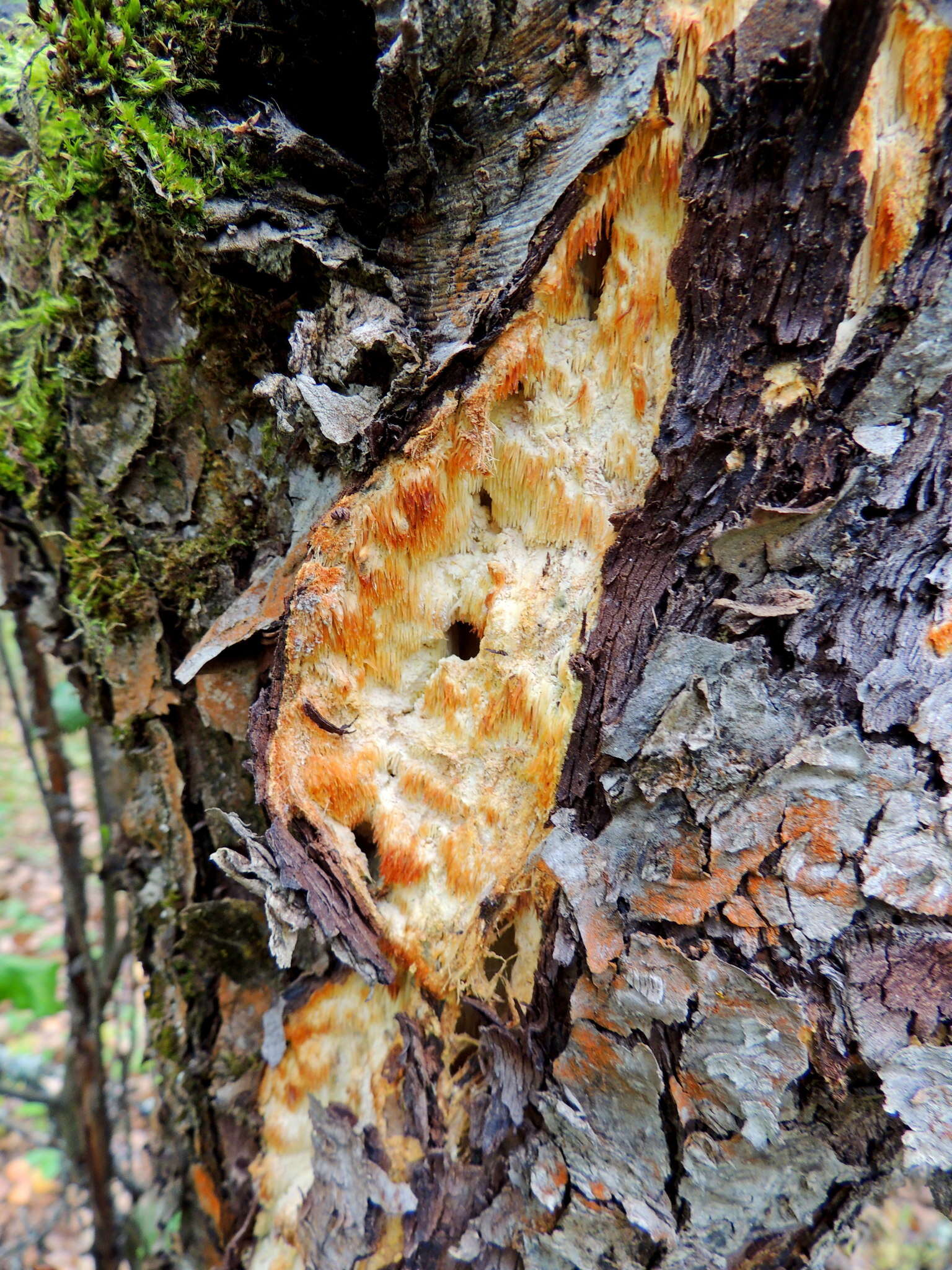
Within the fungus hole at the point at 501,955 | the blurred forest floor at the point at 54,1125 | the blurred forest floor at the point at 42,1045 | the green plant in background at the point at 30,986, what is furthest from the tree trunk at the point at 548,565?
the green plant in background at the point at 30,986

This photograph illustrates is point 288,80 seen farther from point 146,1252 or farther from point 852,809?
point 146,1252

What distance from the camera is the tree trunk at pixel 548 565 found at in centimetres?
80

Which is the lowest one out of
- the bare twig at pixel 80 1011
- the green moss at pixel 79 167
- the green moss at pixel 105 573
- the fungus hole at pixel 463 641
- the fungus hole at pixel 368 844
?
the bare twig at pixel 80 1011

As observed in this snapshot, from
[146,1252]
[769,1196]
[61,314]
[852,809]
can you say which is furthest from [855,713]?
[146,1252]

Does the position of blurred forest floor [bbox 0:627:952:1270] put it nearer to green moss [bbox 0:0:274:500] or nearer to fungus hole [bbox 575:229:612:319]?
green moss [bbox 0:0:274:500]

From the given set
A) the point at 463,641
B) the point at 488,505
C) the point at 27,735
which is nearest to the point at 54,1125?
the point at 27,735

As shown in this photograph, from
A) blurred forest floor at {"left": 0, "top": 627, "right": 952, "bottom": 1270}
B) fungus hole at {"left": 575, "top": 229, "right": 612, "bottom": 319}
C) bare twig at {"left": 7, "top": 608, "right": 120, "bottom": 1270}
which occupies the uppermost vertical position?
fungus hole at {"left": 575, "top": 229, "right": 612, "bottom": 319}

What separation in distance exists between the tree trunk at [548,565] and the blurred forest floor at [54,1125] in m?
0.54

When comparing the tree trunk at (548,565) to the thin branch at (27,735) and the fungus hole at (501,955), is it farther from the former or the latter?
the thin branch at (27,735)

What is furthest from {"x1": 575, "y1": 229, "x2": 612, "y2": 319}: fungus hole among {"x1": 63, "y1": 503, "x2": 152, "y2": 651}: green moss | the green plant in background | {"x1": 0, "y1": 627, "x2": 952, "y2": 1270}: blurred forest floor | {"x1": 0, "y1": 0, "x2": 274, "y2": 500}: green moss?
the green plant in background

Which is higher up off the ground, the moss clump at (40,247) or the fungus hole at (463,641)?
the moss clump at (40,247)

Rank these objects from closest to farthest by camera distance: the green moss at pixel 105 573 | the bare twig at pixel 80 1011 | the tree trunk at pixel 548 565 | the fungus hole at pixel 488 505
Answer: the tree trunk at pixel 548 565
the fungus hole at pixel 488 505
the green moss at pixel 105 573
the bare twig at pixel 80 1011

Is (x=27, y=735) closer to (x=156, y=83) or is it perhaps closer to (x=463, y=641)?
(x=463, y=641)

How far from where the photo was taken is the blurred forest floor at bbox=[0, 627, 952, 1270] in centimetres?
203
